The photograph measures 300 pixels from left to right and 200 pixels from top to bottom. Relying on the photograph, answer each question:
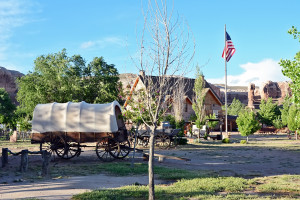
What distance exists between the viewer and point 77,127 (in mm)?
15922

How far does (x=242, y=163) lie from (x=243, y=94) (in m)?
95.2

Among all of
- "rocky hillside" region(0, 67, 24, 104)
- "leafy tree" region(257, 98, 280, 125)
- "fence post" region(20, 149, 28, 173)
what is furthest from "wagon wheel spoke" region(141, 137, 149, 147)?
"rocky hillside" region(0, 67, 24, 104)

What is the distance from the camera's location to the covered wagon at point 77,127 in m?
15.8

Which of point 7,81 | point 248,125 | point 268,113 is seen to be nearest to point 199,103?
point 248,125

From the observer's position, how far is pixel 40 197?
766 cm

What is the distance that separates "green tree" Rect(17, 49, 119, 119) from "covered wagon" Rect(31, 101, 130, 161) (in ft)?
45.9

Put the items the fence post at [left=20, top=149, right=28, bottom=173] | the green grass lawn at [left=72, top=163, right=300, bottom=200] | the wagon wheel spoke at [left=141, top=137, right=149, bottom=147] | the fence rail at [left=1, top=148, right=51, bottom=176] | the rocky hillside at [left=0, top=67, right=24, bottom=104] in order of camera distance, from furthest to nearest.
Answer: the rocky hillside at [left=0, top=67, right=24, bottom=104]
the wagon wheel spoke at [left=141, top=137, right=149, bottom=147]
the fence post at [left=20, top=149, right=28, bottom=173]
the fence rail at [left=1, top=148, right=51, bottom=176]
the green grass lawn at [left=72, top=163, right=300, bottom=200]

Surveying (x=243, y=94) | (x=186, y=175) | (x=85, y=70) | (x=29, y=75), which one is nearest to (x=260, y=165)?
(x=186, y=175)

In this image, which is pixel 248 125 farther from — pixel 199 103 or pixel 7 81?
pixel 7 81

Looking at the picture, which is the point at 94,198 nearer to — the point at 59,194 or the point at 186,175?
the point at 59,194

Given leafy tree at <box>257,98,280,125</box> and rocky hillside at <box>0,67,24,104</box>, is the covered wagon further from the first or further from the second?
rocky hillside at <box>0,67,24,104</box>

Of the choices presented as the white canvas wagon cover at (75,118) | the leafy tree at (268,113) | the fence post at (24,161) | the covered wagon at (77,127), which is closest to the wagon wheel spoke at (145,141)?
the covered wagon at (77,127)

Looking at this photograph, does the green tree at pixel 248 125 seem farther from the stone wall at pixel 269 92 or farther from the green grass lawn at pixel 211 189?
the stone wall at pixel 269 92

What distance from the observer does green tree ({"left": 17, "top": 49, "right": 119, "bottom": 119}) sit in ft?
102
